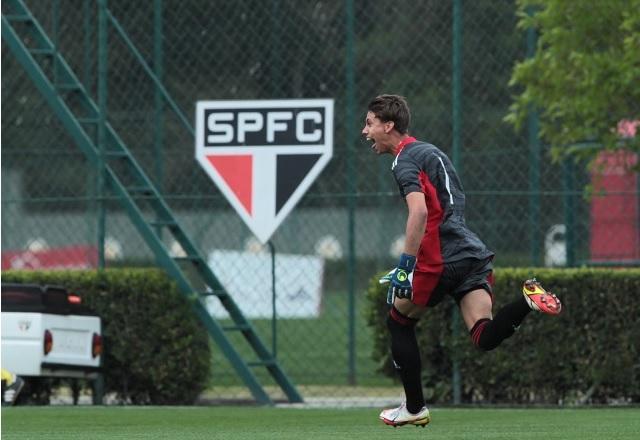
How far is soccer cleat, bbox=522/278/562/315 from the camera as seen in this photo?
8547 mm

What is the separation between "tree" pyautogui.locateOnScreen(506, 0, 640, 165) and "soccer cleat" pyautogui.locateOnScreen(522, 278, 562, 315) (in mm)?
4209

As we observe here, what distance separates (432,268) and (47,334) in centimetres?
505

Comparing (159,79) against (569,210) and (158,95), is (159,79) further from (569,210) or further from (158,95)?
(569,210)

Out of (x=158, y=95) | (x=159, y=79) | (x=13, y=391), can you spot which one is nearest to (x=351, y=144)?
(x=158, y=95)

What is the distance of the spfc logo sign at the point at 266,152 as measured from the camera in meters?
13.5

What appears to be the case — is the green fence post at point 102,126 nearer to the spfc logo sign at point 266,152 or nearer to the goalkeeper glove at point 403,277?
the spfc logo sign at point 266,152

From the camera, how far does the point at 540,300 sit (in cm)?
862

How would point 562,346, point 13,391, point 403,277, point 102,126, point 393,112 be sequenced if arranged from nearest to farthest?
point 403,277 < point 393,112 < point 13,391 < point 562,346 < point 102,126

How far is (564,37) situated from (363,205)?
7.73 metres

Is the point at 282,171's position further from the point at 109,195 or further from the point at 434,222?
the point at 434,222

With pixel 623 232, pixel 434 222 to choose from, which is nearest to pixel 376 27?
pixel 623 232

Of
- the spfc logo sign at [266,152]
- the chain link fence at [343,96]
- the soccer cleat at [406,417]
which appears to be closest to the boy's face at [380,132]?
the soccer cleat at [406,417]

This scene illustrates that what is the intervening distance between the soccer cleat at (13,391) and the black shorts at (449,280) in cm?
462

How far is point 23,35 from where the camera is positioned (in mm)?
19656
